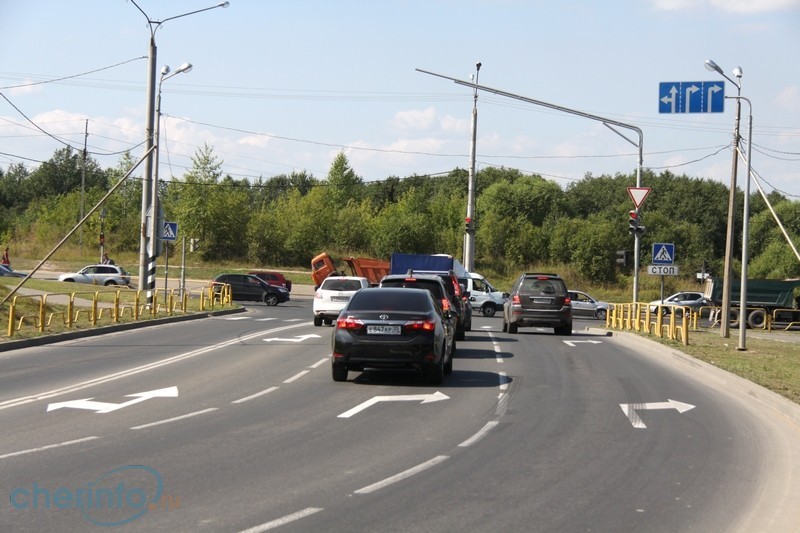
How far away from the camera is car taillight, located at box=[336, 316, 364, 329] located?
15.0 metres

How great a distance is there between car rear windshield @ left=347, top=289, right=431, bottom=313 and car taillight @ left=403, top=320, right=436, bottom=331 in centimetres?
40

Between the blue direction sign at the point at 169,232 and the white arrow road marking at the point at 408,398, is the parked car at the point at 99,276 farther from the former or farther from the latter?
the white arrow road marking at the point at 408,398

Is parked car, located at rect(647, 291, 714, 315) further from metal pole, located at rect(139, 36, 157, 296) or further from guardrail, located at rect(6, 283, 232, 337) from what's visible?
metal pole, located at rect(139, 36, 157, 296)

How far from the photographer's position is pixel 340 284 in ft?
103

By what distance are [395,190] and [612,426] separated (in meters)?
118

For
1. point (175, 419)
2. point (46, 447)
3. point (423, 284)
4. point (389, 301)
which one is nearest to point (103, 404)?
point (175, 419)

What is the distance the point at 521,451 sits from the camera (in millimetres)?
9852

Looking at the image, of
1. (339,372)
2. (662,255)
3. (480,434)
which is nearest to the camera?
(480,434)

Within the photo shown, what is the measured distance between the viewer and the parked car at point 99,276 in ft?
183

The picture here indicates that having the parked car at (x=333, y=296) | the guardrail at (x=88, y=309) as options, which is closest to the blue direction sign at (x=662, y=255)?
the parked car at (x=333, y=296)

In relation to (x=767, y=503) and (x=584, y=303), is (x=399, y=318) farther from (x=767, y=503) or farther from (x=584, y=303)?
(x=584, y=303)

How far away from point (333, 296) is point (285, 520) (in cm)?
2393

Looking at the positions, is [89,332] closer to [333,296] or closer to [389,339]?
[333,296]

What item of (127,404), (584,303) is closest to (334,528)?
(127,404)
